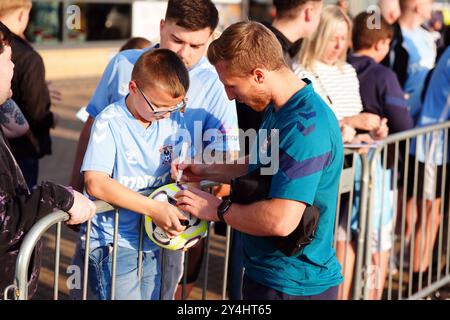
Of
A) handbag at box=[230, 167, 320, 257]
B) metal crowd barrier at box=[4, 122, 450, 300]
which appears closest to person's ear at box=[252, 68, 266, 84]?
handbag at box=[230, 167, 320, 257]

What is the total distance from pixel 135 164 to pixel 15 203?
634 mm

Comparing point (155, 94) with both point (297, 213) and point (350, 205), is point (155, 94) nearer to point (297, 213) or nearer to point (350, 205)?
point (297, 213)

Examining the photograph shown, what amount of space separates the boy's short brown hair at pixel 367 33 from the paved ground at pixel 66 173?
205 cm

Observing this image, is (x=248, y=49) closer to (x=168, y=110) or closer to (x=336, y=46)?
(x=168, y=110)

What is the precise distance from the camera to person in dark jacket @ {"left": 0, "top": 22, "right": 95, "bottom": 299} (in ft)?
9.43

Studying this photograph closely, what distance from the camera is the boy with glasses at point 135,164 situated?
10.6 feet

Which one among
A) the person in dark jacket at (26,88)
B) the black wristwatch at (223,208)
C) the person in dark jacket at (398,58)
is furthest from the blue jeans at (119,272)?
the person in dark jacket at (398,58)

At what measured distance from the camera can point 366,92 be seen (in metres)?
4.99

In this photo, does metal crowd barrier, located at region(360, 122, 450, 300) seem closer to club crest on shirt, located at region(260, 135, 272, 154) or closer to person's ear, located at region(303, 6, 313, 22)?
person's ear, located at region(303, 6, 313, 22)

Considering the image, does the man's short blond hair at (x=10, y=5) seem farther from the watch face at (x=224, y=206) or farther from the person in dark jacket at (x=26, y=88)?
the watch face at (x=224, y=206)

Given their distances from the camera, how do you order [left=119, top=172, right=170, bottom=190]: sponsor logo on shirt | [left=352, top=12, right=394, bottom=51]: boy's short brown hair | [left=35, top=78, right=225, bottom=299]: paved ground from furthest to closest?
[left=35, top=78, right=225, bottom=299]: paved ground, [left=352, top=12, right=394, bottom=51]: boy's short brown hair, [left=119, top=172, right=170, bottom=190]: sponsor logo on shirt

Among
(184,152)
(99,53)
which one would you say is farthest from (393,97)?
(99,53)

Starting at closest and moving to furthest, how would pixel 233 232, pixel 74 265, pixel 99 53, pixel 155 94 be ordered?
1. pixel 155 94
2. pixel 74 265
3. pixel 233 232
4. pixel 99 53

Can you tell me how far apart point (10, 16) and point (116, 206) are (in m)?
1.96
